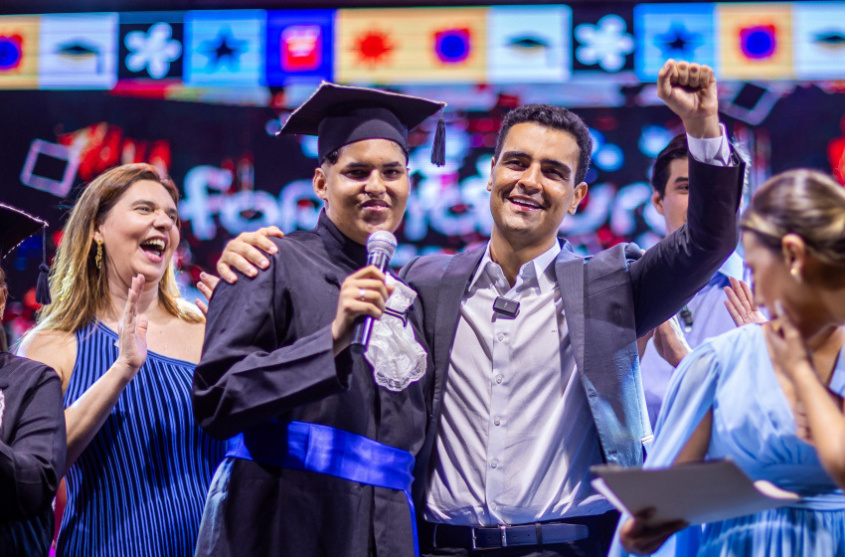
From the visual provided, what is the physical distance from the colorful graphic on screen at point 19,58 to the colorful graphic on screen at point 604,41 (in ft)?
9.79

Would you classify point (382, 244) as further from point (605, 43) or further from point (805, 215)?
point (605, 43)

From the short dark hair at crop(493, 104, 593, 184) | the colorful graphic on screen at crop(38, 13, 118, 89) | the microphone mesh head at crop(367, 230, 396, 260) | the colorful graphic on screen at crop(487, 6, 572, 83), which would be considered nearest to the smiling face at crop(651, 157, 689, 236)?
the short dark hair at crop(493, 104, 593, 184)

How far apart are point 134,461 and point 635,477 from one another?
1792 mm

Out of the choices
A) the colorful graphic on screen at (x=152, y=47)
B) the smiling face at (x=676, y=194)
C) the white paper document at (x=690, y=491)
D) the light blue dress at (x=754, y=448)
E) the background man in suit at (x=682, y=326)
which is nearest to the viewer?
the white paper document at (x=690, y=491)

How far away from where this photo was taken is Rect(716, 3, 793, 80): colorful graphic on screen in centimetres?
485

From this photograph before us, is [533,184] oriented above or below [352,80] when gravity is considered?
below

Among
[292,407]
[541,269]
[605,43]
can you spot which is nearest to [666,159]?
[605,43]

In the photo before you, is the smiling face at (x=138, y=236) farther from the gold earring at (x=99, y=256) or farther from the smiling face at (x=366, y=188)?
the smiling face at (x=366, y=188)

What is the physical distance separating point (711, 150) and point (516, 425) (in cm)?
85

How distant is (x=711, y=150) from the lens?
7.57ft

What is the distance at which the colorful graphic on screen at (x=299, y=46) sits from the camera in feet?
16.4

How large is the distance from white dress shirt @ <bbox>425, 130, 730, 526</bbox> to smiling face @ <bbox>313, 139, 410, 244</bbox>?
1.25 ft

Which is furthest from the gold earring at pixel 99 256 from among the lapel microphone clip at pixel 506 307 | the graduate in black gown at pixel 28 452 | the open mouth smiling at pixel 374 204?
the lapel microphone clip at pixel 506 307

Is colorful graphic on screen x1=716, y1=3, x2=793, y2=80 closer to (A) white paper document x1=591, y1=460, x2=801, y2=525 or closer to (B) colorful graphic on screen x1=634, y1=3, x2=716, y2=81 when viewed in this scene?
(B) colorful graphic on screen x1=634, y1=3, x2=716, y2=81
